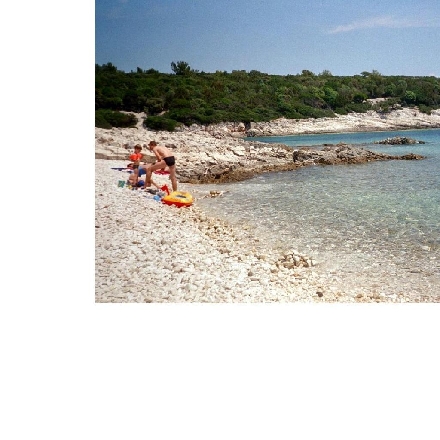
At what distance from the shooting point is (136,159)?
17.1 feet

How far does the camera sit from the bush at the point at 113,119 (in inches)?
173

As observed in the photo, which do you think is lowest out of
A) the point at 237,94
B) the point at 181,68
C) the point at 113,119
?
the point at 113,119

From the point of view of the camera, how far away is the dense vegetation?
459 centimetres

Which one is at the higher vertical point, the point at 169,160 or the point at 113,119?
the point at 113,119

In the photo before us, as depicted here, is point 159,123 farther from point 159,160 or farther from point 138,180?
point 138,180

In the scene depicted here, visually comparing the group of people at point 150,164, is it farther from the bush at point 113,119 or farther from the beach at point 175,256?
the bush at point 113,119

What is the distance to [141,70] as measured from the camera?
15.2 feet

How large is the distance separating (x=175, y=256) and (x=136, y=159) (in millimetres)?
1584

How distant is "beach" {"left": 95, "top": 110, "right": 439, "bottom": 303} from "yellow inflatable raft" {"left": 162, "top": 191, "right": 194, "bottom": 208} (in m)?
0.12

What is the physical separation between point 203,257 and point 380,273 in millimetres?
1698

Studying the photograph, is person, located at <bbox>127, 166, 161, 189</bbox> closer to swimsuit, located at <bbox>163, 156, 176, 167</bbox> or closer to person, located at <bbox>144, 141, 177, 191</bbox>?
person, located at <bbox>144, 141, 177, 191</bbox>

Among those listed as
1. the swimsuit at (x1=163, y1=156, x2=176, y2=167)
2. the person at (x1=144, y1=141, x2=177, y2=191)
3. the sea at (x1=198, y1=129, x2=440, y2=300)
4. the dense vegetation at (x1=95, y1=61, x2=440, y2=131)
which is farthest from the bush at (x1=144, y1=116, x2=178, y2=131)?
the sea at (x1=198, y1=129, x2=440, y2=300)

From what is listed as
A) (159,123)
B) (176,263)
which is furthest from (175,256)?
(159,123)

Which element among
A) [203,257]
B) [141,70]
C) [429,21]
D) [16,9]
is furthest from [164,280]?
[429,21]
